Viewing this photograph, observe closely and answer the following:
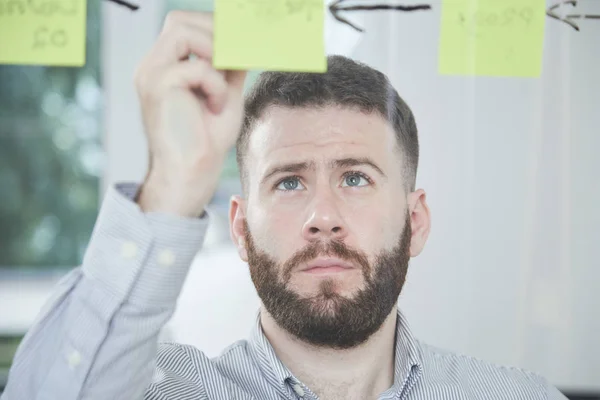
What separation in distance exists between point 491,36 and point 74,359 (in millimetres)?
705

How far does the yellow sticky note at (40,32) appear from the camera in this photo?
811 mm

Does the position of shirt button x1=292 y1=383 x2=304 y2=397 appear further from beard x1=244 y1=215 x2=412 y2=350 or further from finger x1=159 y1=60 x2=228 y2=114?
finger x1=159 y1=60 x2=228 y2=114

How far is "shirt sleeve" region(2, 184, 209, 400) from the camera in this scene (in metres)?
0.73

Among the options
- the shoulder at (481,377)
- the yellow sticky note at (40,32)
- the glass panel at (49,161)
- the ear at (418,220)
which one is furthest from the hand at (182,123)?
the shoulder at (481,377)

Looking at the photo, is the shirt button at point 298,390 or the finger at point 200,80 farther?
the shirt button at point 298,390

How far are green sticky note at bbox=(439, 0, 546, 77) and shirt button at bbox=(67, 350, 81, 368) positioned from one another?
2.03ft

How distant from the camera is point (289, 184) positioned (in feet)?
3.78

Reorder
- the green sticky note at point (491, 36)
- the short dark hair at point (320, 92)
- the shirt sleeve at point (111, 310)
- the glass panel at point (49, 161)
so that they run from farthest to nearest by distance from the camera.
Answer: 1. the short dark hair at point (320, 92)
2. the glass panel at point (49, 161)
3. the green sticky note at point (491, 36)
4. the shirt sleeve at point (111, 310)

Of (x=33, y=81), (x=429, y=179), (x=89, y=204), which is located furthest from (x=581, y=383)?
(x=33, y=81)

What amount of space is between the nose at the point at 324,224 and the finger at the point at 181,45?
1.23ft

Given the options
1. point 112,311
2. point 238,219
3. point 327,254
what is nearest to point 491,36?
point 327,254

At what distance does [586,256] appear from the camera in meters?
1.36

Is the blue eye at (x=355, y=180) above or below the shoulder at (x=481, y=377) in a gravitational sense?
above

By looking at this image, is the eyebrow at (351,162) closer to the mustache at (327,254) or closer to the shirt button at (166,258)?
the mustache at (327,254)
